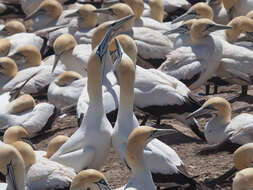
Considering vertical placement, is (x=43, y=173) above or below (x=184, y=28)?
above

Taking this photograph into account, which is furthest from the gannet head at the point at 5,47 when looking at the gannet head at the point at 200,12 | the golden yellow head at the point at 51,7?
the gannet head at the point at 200,12

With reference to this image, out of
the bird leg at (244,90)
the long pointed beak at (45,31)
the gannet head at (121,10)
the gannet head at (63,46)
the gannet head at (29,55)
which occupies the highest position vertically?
the gannet head at (121,10)

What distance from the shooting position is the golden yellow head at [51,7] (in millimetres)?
14023

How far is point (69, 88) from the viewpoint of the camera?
35.4 feet

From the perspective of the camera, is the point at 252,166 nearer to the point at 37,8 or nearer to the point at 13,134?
the point at 13,134

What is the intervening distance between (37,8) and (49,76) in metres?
3.09

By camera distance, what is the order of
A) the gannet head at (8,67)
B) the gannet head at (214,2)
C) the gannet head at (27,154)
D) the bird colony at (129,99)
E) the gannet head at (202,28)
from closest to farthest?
1. the bird colony at (129,99)
2. the gannet head at (27,154)
3. the gannet head at (202,28)
4. the gannet head at (8,67)
5. the gannet head at (214,2)

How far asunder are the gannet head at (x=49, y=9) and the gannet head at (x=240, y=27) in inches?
131

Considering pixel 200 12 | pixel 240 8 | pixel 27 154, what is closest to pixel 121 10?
pixel 200 12

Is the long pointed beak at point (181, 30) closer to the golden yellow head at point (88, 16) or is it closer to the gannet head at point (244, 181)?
the golden yellow head at point (88, 16)

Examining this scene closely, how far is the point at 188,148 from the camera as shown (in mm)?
9352

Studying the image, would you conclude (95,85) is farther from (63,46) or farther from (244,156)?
(63,46)

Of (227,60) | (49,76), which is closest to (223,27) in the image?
(227,60)

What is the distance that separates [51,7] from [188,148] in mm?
5318
